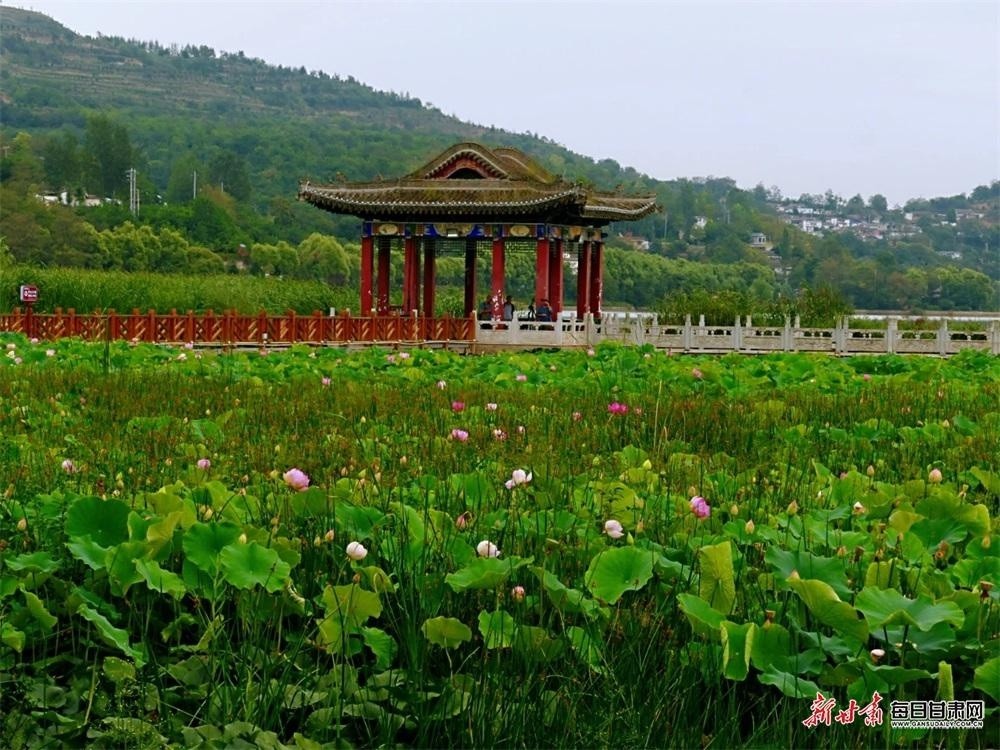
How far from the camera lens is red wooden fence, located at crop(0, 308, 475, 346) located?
17609mm

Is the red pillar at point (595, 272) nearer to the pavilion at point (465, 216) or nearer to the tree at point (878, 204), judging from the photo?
the pavilion at point (465, 216)

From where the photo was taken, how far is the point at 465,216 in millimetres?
24625

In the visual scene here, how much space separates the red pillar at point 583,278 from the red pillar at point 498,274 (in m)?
2.35

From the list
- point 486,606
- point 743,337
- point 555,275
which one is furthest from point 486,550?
point 555,275

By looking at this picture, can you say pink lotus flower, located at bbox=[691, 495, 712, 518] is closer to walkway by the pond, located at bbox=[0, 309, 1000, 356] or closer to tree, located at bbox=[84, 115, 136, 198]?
walkway by the pond, located at bbox=[0, 309, 1000, 356]

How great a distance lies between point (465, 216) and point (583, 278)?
11.6ft

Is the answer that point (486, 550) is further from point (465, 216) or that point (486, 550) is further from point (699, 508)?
point (465, 216)

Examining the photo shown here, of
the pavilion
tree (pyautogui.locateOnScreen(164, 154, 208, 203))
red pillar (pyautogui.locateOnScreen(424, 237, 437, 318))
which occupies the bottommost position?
red pillar (pyautogui.locateOnScreen(424, 237, 437, 318))

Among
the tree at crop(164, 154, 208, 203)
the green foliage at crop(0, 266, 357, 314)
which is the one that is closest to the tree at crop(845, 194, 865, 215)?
the tree at crop(164, 154, 208, 203)

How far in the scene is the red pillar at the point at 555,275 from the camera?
989 inches

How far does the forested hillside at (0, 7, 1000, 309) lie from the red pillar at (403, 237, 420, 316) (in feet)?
7.53

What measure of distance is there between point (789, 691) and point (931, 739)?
30cm

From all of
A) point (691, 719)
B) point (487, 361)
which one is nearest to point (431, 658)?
point (691, 719)

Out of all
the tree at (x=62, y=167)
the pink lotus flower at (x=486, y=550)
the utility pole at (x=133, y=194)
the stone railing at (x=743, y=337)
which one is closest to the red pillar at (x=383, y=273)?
the stone railing at (x=743, y=337)
